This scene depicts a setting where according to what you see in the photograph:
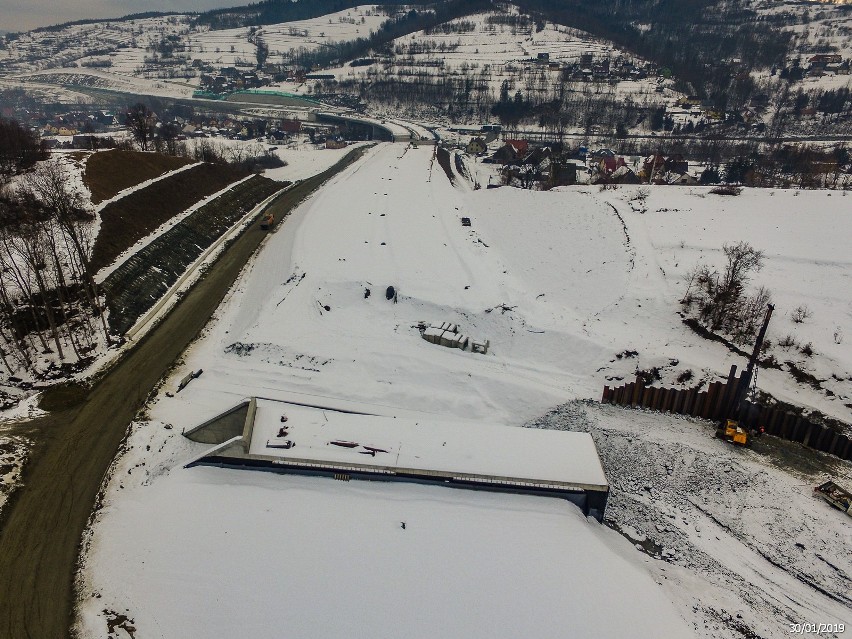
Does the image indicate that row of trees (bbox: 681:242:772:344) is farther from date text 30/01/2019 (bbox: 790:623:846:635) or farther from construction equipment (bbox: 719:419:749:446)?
date text 30/01/2019 (bbox: 790:623:846:635)

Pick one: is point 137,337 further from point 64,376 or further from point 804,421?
point 804,421

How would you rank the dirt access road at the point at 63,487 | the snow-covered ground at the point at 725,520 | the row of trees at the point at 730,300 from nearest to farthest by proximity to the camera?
the dirt access road at the point at 63,487, the snow-covered ground at the point at 725,520, the row of trees at the point at 730,300

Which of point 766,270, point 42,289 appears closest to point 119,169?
point 42,289

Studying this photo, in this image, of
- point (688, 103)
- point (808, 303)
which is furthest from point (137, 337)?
point (688, 103)

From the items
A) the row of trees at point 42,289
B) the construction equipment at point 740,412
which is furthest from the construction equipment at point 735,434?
the row of trees at point 42,289

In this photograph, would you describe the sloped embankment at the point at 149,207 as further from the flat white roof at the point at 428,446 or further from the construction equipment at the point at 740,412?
the construction equipment at the point at 740,412
